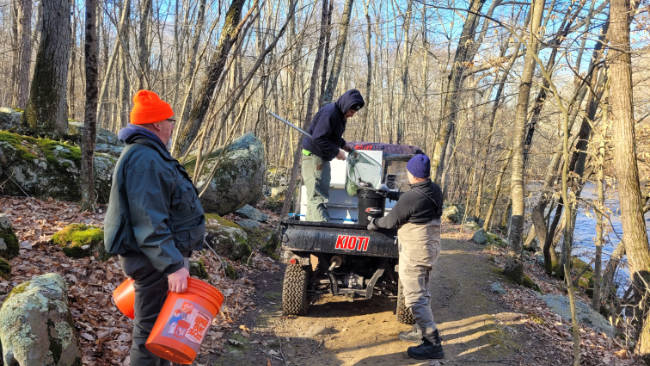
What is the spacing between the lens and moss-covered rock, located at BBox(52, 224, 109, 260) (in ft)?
15.8

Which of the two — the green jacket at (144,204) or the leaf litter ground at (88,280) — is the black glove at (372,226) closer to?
the leaf litter ground at (88,280)

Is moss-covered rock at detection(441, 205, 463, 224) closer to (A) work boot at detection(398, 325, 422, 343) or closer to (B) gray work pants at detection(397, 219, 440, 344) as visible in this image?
(A) work boot at detection(398, 325, 422, 343)

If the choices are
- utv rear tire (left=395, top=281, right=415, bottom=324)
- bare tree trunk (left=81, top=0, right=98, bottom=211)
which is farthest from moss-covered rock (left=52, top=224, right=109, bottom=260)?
utv rear tire (left=395, top=281, right=415, bottom=324)

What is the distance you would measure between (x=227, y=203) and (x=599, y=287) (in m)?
9.19

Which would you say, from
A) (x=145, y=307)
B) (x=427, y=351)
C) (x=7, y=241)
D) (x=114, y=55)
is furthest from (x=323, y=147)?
(x=114, y=55)

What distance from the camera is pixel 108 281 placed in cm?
459

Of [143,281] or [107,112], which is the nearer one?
[143,281]

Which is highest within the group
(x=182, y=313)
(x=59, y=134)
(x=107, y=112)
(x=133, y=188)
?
(x=107, y=112)

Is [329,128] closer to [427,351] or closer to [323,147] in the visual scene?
[323,147]

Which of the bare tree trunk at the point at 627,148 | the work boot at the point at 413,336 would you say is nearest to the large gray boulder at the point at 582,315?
the bare tree trunk at the point at 627,148

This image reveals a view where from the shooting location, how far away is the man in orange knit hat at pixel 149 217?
8.02 feet

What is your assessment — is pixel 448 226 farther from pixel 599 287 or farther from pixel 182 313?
pixel 182 313

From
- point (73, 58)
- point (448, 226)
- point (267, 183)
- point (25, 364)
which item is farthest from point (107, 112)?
point (25, 364)

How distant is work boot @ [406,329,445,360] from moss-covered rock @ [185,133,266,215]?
608cm
